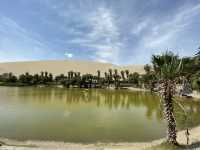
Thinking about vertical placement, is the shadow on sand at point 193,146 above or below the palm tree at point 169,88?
below

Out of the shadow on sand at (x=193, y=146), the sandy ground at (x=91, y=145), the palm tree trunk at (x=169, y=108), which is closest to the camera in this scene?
the shadow on sand at (x=193, y=146)

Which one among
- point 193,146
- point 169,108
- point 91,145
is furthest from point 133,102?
point 169,108

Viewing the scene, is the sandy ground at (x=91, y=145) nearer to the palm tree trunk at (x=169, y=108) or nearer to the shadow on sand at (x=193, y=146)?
the shadow on sand at (x=193, y=146)

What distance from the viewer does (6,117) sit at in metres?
27.5

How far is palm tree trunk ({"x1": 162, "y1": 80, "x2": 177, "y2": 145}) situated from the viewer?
48.3ft

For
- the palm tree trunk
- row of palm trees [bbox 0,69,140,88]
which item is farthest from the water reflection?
row of palm trees [bbox 0,69,140,88]

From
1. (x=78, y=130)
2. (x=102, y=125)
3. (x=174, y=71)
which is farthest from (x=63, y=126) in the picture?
(x=174, y=71)

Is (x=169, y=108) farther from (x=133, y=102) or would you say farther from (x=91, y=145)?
(x=133, y=102)

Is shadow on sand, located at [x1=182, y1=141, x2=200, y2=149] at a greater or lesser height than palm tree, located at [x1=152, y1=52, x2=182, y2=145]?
lesser

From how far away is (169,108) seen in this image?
14.8m

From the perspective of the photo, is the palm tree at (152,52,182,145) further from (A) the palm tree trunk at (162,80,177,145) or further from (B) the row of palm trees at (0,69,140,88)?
(B) the row of palm trees at (0,69,140,88)

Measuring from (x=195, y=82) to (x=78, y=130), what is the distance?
12.2 meters

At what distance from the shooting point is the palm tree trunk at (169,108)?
14719 millimetres

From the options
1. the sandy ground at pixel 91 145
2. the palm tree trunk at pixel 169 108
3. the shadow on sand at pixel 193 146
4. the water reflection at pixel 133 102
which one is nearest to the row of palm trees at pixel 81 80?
the water reflection at pixel 133 102
